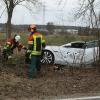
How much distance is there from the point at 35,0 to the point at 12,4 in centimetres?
505

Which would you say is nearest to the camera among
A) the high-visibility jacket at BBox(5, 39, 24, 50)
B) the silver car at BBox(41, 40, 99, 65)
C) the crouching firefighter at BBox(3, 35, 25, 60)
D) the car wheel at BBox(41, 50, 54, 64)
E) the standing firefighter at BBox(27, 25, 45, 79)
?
the standing firefighter at BBox(27, 25, 45, 79)

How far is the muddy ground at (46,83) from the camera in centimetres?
1066

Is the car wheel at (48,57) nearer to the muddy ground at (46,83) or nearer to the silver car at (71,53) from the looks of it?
the silver car at (71,53)

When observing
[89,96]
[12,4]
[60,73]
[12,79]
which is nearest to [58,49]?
[60,73]

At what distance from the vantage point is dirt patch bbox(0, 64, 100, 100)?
10.7 m

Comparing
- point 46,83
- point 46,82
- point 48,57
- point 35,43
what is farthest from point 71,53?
point 46,83

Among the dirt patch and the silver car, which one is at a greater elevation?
the silver car

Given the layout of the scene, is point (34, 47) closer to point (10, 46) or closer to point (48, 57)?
point (10, 46)

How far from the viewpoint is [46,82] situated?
1206 cm

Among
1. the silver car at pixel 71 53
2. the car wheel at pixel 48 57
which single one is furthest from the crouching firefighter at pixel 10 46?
the car wheel at pixel 48 57

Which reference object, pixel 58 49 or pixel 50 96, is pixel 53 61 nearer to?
pixel 58 49

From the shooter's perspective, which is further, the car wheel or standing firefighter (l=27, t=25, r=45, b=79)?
the car wheel

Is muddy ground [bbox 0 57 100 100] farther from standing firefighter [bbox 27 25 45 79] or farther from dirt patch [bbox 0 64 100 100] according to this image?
standing firefighter [bbox 27 25 45 79]

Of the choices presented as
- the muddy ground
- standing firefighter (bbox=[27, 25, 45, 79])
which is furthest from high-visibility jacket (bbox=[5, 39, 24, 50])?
standing firefighter (bbox=[27, 25, 45, 79])
